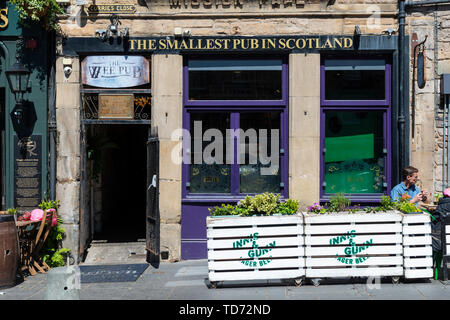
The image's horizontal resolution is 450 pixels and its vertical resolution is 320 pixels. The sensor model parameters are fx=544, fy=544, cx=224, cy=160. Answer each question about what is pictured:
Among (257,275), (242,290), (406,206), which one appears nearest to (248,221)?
(257,275)

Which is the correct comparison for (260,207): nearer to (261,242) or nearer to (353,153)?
(261,242)

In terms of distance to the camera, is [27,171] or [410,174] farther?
[27,171]

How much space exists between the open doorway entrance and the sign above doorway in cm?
109

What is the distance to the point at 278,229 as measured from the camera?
771 centimetres

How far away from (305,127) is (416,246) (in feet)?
10.2

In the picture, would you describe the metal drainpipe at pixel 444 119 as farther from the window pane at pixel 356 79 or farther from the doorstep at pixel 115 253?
the doorstep at pixel 115 253

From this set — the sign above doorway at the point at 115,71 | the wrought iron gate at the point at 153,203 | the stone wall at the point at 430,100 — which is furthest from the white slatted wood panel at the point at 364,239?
the sign above doorway at the point at 115,71

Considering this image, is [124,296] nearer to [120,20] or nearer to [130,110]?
[130,110]

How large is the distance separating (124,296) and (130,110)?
3808mm

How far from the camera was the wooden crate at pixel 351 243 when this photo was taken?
770 cm

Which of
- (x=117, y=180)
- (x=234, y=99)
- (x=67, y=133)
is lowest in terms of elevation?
(x=117, y=180)

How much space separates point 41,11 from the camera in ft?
31.4
